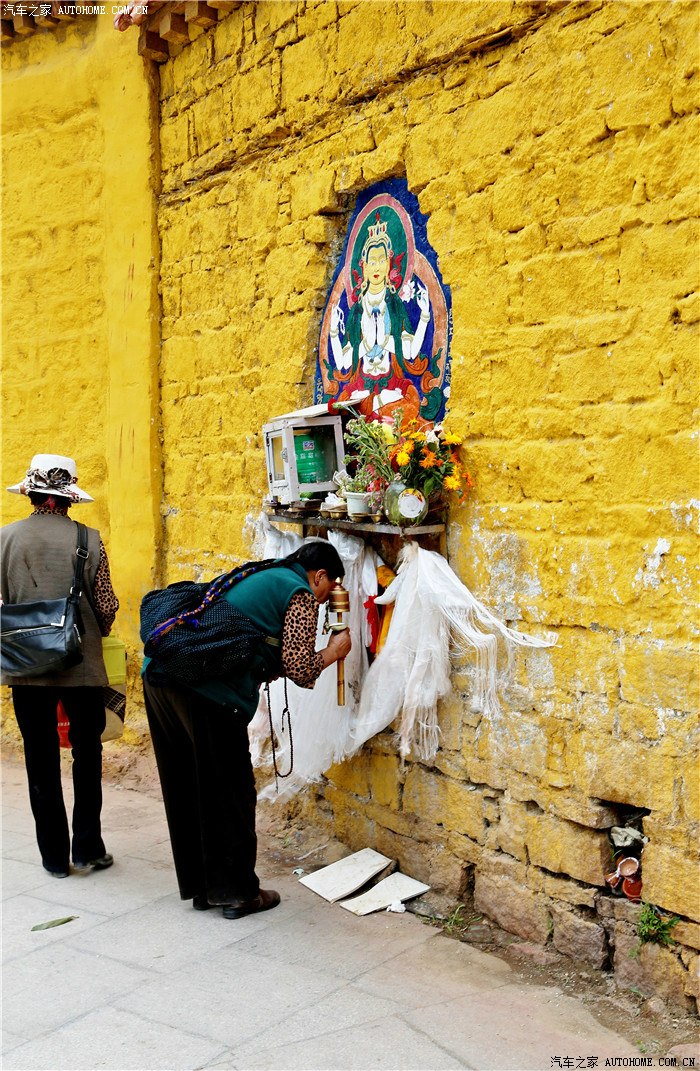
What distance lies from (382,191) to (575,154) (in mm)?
1283

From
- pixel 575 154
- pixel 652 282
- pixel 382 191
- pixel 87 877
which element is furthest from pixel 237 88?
pixel 87 877

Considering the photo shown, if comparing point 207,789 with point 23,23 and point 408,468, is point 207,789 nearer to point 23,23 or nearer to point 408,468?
point 408,468

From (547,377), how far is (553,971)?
2053 mm

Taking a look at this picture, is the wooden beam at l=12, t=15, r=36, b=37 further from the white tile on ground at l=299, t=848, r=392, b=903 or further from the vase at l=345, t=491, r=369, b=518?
the white tile on ground at l=299, t=848, r=392, b=903

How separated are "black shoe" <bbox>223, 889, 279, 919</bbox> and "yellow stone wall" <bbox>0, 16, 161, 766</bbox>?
2.43 meters

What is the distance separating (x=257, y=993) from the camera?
369 centimetres

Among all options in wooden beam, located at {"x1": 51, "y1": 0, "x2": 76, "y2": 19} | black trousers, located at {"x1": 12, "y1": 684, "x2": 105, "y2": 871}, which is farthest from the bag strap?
wooden beam, located at {"x1": 51, "y1": 0, "x2": 76, "y2": 19}

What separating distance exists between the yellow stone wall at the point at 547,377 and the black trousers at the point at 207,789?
0.69 m

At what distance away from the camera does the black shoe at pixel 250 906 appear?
4359 millimetres

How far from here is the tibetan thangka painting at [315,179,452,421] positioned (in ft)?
14.7

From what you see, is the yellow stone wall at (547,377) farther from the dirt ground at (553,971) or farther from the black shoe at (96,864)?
the black shoe at (96,864)

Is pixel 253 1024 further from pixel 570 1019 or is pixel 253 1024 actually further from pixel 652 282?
pixel 652 282

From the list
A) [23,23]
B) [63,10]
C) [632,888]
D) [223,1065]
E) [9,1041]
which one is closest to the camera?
[223,1065]

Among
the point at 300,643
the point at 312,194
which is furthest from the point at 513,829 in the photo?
the point at 312,194
